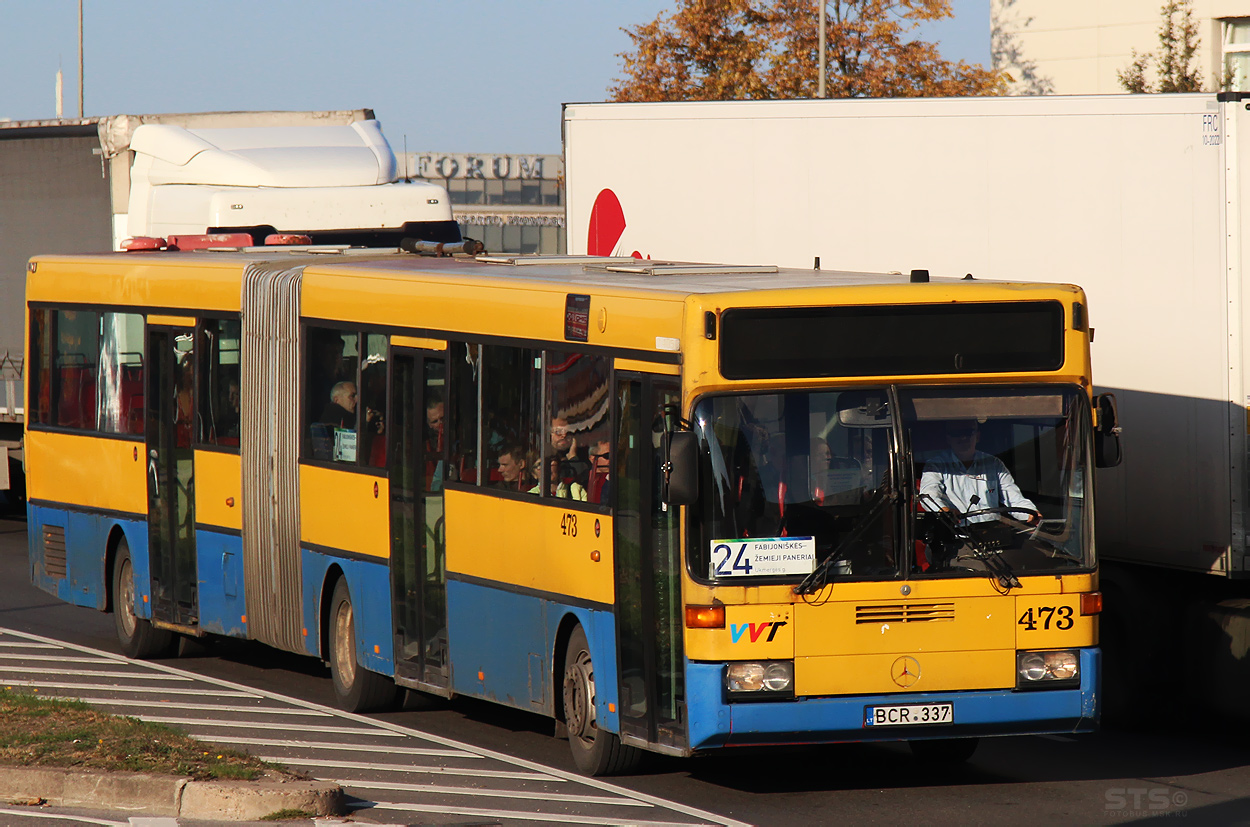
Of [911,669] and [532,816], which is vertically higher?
[911,669]

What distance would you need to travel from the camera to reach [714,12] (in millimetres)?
40906

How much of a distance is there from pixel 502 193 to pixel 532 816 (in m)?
106

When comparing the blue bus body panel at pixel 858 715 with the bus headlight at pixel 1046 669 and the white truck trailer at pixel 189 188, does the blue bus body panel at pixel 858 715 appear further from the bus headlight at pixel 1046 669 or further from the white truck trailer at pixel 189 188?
the white truck trailer at pixel 189 188

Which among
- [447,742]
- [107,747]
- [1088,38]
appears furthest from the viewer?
[1088,38]

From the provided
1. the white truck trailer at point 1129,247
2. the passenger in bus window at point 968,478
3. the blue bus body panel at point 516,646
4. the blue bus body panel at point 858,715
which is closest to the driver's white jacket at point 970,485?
the passenger in bus window at point 968,478

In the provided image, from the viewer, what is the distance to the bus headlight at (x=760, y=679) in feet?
30.8

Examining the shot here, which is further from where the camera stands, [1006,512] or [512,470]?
[512,470]

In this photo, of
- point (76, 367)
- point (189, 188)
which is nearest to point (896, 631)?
point (76, 367)

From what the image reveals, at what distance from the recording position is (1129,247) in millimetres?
12039

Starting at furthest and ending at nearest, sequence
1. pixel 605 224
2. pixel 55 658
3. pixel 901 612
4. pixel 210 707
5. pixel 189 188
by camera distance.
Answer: pixel 189 188
pixel 605 224
pixel 55 658
pixel 210 707
pixel 901 612

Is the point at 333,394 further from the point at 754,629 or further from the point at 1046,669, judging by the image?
the point at 1046,669

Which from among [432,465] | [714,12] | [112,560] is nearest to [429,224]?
[112,560]

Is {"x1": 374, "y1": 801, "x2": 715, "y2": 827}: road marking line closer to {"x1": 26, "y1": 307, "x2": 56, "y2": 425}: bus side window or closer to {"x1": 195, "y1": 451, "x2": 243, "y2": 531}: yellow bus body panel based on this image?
{"x1": 195, "y1": 451, "x2": 243, "y2": 531}: yellow bus body panel

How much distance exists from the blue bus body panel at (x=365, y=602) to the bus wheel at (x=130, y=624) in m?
2.53
